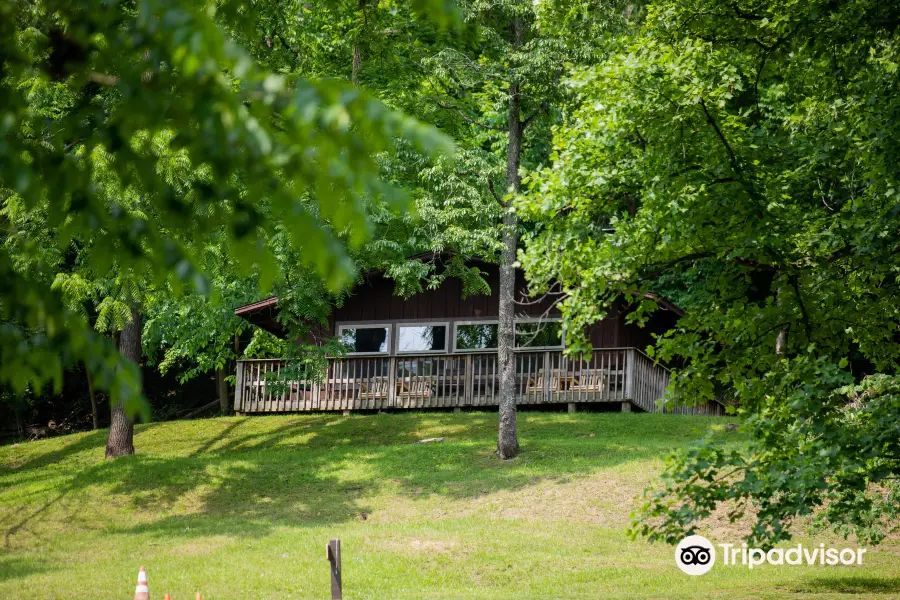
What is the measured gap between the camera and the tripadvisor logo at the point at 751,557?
14125 mm

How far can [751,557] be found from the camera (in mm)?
14148

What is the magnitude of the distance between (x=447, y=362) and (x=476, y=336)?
120 cm

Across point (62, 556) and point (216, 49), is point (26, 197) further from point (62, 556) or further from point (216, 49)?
point (62, 556)

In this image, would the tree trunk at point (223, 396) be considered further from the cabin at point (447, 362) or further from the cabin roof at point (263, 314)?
the cabin roof at point (263, 314)

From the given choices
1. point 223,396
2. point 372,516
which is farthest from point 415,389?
point 372,516

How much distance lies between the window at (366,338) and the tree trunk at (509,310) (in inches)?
335

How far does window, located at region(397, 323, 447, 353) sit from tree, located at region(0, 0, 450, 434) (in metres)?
25.4

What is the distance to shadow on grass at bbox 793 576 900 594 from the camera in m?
11.9

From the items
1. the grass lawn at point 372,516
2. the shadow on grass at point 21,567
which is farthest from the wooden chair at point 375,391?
the shadow on grass at point 21,567

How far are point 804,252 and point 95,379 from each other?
29.9 ft

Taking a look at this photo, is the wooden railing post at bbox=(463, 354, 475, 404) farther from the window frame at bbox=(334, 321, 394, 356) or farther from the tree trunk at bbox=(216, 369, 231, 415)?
the tree trunk at bbox=(216, 369, 231, 415)

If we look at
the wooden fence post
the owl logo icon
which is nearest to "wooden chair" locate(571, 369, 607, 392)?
→ the owl logo icon

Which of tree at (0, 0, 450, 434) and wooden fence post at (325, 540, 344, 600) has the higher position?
tree at (0, 0, 450, 434)

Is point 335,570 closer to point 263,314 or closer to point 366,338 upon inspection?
point 366,338
